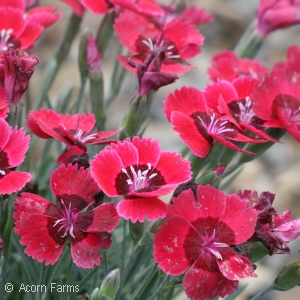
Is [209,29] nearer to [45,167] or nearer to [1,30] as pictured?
[45,167]

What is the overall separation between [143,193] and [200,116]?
180 millimetres

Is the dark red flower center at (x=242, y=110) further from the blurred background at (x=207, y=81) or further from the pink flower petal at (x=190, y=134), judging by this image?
the blurred background at (x=207, y=81)

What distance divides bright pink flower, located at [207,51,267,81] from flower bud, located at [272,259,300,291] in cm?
34

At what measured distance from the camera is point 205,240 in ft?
1.89

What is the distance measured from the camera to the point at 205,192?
0.57 m

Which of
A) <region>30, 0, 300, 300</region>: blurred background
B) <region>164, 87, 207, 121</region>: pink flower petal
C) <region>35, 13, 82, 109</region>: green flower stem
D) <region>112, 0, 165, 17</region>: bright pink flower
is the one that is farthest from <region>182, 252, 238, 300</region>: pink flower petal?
<region>30, 0, 300, 300</region>: blurred background

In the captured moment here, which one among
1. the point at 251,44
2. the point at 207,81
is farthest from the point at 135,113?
the point at 207,81

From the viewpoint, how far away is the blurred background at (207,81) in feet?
6.66

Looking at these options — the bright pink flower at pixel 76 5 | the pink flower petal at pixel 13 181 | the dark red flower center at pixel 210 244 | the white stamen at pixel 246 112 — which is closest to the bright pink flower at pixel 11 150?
the pink flower petal at pixel 13 181

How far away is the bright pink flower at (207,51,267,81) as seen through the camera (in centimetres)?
88

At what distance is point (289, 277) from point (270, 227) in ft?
0.30

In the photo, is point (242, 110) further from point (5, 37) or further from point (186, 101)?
point (5, 37)

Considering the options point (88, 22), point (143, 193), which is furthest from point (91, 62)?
point (88, 22)

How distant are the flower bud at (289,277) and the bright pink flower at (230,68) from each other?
1.12 feet
